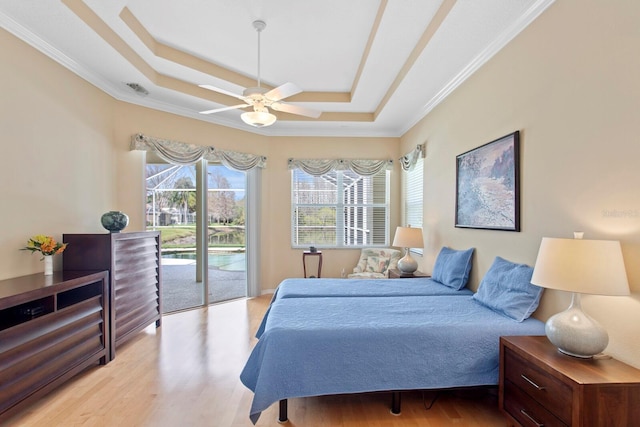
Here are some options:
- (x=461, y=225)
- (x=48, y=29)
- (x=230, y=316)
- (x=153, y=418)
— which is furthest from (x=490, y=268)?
(x=48, y=29)

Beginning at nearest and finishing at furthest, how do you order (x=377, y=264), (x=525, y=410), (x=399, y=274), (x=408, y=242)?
(x=525, y=410)
(x=408, y=242)
(x=399, y=274)
(x=377, y=264)

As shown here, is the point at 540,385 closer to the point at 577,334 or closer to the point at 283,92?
the point at 577,334

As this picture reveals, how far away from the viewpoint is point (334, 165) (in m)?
5.17

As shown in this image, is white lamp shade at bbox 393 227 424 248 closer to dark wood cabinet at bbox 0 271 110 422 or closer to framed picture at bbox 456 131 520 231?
framed picture at bbox 456 131 520 231

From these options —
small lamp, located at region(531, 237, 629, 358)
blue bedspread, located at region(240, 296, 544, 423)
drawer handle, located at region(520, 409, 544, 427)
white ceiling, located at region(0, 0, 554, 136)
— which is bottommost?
drawer handle, located at region(520, 409, 544, 427)

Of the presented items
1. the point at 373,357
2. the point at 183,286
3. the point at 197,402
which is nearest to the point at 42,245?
the point at 197,402

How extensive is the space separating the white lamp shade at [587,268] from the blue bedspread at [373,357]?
665 millimetres

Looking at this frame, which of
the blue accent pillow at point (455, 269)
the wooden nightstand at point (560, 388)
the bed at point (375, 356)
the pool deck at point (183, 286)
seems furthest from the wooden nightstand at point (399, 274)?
the pool deck at point (183, 286)

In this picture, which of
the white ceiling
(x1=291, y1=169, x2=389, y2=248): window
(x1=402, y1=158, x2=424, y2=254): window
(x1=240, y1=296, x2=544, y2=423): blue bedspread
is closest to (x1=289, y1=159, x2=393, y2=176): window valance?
(x1=291, y1=169, x2=389, y2=248): window

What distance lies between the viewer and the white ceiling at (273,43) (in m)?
2.36

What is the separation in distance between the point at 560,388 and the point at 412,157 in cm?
344

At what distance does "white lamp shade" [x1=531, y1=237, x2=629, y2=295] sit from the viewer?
1445mm

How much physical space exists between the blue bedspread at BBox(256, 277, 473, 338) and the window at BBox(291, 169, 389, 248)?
193 centimetres

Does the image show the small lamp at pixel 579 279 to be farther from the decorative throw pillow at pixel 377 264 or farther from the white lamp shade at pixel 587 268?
the decorative throw pillow at pixel 377 264
